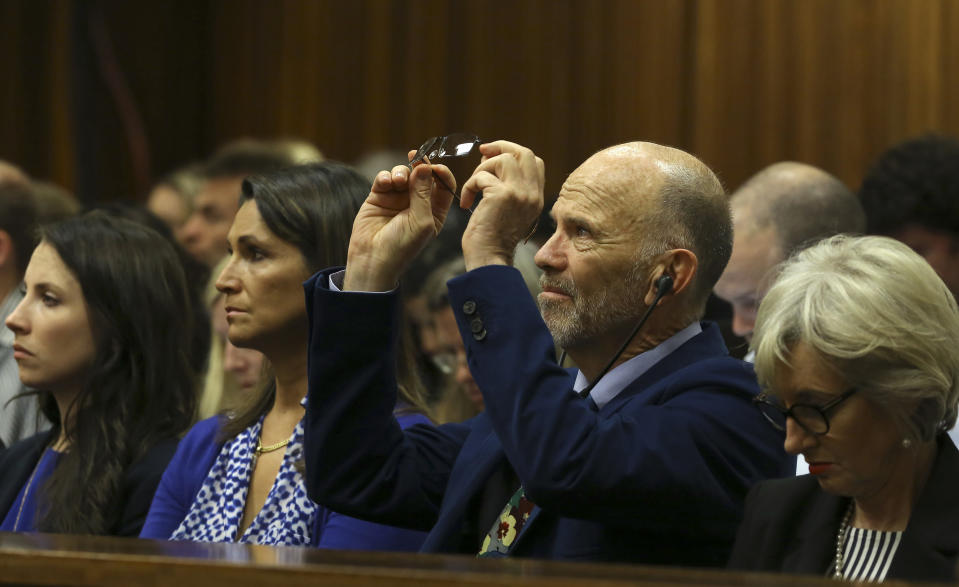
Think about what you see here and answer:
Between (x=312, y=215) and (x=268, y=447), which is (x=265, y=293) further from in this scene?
(x=268, y=447)

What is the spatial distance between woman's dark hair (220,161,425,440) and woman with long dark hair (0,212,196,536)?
11.7 inches

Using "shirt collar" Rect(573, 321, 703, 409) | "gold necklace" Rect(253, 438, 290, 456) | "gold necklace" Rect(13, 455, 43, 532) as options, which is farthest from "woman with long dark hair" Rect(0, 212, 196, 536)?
"shirt collar" Rect(573, 321, 703, 409)

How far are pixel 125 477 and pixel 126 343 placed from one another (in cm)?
28

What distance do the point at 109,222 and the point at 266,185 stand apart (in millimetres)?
515

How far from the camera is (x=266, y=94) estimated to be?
220 inches

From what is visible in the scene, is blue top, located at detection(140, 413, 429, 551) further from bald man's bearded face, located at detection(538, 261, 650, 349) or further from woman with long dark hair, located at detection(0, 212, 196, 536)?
bald man's bearded face, located at detection(538, 261, 650, 349)

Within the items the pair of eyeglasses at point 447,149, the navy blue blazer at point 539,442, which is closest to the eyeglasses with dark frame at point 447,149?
the pair of eyeglasses at point 447,149

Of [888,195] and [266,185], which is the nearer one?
[266,185]

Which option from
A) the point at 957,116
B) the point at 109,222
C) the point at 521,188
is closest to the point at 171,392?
the point at 109,222

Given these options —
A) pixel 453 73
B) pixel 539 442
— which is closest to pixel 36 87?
pixel 453 73

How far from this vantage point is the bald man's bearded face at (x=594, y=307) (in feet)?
6.49

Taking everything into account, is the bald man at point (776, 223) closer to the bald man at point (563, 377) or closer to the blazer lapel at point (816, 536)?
the bald man at point (563, 377)

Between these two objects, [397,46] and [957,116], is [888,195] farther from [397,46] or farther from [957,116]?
[397,46]

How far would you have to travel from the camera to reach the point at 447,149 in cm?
215
